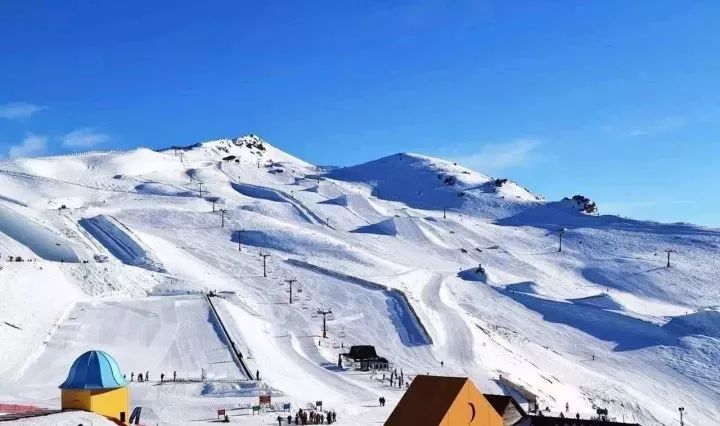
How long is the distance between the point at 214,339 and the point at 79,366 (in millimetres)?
26617

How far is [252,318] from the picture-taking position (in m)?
55.3

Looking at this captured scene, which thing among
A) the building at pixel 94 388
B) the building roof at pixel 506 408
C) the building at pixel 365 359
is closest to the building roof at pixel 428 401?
the building at pixel 94 388

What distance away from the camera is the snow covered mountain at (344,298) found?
43.7 m

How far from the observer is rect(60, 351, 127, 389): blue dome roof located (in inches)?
829

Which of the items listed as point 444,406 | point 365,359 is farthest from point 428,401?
point 365,359

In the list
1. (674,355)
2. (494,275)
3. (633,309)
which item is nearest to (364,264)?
(494,275)

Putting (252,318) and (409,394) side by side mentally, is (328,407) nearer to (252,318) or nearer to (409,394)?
(409,394)

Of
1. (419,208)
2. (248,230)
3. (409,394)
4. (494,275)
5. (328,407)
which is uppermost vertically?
(419,208)

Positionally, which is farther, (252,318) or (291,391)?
(252,318)

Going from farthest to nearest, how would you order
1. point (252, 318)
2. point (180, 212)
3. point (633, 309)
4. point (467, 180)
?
point (467, 180) < point (180, 212) < point (633, 309) < point (252, 318)

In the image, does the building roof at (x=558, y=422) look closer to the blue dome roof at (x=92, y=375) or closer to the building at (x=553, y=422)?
the building at (x=553, y=422)

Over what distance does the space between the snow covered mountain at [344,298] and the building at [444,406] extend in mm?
14054

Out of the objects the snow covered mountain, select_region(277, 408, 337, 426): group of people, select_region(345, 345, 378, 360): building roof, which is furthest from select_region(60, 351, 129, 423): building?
select_region(345, 345, 378, 360): building roof

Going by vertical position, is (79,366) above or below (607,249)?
below
